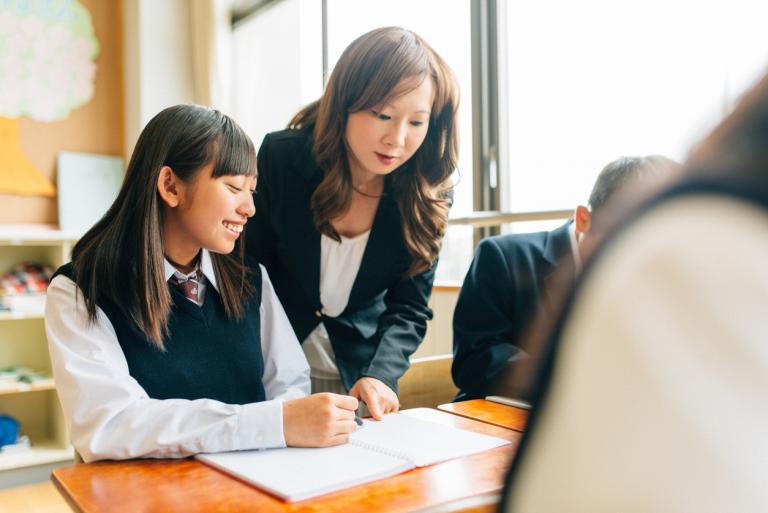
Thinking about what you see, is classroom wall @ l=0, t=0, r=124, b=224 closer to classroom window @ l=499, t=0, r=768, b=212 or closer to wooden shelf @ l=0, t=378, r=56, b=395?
wooden shelf @ l=0, t=378, r=56, b=395

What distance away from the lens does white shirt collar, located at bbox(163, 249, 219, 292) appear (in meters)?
1.26

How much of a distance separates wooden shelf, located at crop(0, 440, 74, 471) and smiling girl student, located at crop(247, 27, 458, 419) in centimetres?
229

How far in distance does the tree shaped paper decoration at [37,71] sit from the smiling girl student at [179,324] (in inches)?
120

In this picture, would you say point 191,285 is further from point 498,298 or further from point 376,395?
point 498,298

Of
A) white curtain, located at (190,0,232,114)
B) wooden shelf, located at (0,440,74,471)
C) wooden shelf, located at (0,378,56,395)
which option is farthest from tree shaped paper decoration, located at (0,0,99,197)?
wooden shelf, located at (0,440,74,471)

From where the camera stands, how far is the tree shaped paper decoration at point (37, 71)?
12.6 ft

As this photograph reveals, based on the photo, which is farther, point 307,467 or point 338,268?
point 338,268

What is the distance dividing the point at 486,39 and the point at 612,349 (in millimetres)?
2655

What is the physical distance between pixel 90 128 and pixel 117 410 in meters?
3.62

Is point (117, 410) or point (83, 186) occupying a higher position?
point (83, 186)

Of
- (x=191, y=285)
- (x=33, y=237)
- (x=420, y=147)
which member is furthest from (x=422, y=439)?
(x=33, y=237)

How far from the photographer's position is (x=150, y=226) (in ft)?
3.99

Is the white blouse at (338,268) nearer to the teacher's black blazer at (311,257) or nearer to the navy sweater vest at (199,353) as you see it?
the teacher's black blazer at (311,257)

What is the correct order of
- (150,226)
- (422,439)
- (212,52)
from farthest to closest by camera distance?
(212,52), (150,226), (422,439)
